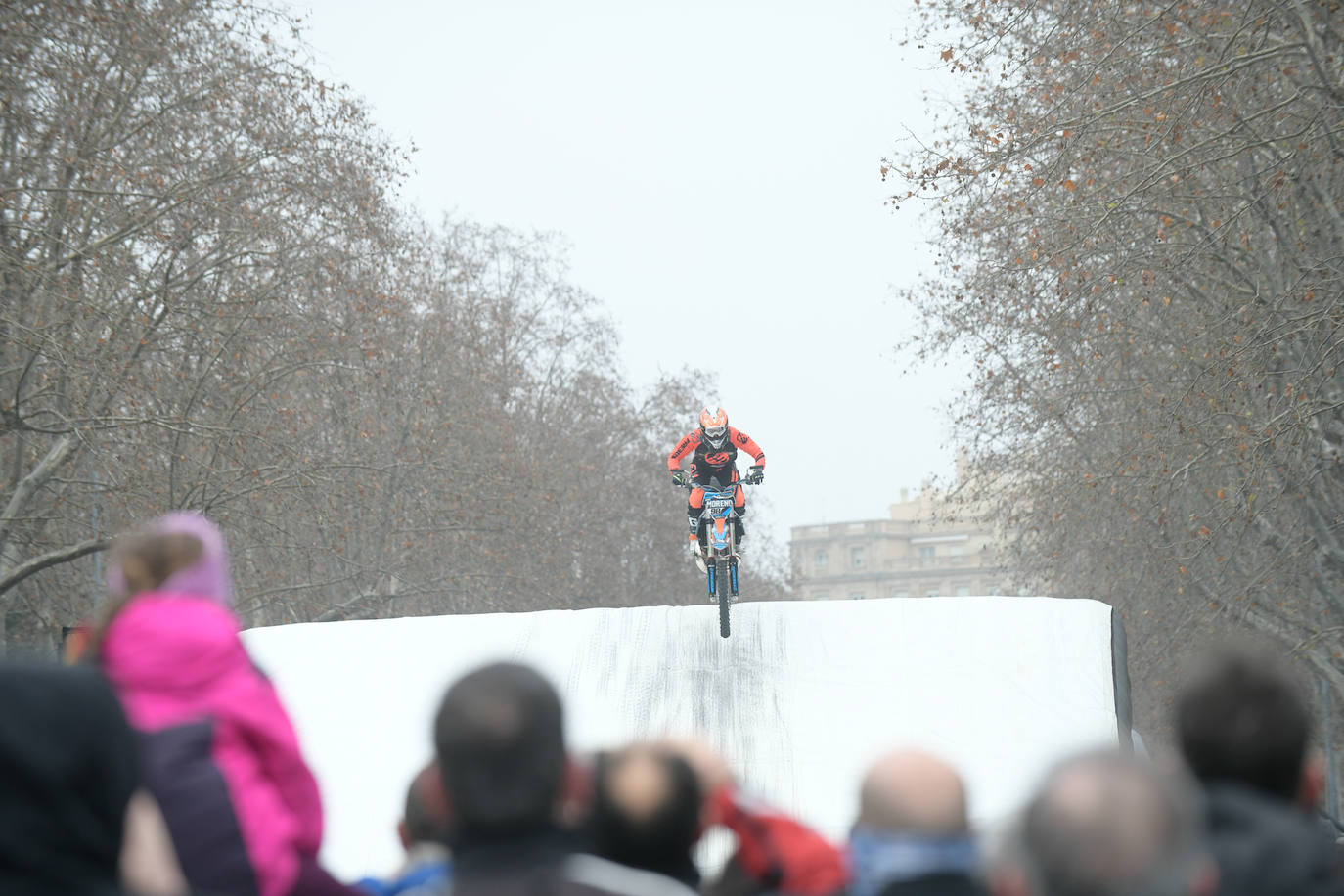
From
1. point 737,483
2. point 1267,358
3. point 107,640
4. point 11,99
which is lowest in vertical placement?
point 107,640

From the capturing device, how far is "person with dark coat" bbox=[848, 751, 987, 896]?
2230mm

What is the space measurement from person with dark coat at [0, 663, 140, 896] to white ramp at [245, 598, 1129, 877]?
6.62 m

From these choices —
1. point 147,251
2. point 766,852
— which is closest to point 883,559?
point 147,251

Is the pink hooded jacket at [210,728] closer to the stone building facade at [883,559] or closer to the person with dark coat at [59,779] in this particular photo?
the person with dark coat at [59,779]

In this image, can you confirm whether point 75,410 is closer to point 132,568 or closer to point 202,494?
point 202,494

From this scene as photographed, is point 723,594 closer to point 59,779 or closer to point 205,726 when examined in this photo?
point 205,726

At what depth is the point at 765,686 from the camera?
11.2 m

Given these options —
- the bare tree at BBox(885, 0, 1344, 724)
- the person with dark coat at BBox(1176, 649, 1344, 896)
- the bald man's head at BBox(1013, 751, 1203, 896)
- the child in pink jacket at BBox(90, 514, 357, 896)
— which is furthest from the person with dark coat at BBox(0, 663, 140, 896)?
the bare tree at BBox(885, 0, 1344, 724)

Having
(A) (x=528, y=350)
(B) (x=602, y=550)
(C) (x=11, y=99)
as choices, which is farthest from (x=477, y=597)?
(C) (x=11, y=99)

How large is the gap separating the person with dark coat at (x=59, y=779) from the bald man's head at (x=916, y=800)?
121 cm

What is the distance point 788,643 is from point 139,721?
9334 mm

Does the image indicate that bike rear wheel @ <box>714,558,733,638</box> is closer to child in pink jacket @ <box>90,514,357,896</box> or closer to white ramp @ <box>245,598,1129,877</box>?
white ramp @ <box>245,598,1129,877</box>

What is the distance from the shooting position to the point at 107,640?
2.77 metres

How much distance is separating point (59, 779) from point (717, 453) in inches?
406
